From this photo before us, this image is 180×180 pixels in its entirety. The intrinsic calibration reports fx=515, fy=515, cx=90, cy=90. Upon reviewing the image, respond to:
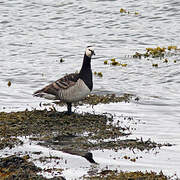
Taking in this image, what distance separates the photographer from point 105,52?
24297mm

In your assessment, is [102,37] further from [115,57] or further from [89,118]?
[89,118]

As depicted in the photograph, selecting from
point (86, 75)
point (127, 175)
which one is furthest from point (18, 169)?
point (86, 75)

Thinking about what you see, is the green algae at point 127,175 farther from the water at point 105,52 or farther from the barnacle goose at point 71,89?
the barnacle goose at point 71,89

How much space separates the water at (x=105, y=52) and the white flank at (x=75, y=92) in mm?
1411

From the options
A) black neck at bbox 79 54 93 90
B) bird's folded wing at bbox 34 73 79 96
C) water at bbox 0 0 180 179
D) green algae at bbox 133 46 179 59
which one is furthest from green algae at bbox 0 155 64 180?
green algae at bbox 133 46 179 59

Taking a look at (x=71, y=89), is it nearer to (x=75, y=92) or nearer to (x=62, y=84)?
(x=75, y=92)

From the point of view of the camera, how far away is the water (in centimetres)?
1407

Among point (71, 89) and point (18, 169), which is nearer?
point (18, 169)

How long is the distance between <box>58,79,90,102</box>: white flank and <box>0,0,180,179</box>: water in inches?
55.5

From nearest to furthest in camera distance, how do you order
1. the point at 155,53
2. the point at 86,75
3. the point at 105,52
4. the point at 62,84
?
1. the point at 62,84
2. the point at 86,75
3. the point at 155,53
4. the point at 105,52

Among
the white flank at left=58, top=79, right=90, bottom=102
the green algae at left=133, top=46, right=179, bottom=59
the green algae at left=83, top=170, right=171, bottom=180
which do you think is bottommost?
the green algae at left=133, top=46, right=179, bottom=59

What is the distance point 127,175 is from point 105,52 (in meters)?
15.5

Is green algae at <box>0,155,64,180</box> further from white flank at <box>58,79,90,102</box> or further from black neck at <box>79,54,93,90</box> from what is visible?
black neck at <box>79,54,93,90</box>

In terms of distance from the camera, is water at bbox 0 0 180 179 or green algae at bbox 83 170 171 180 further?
water at bbox 0 0 180 179
